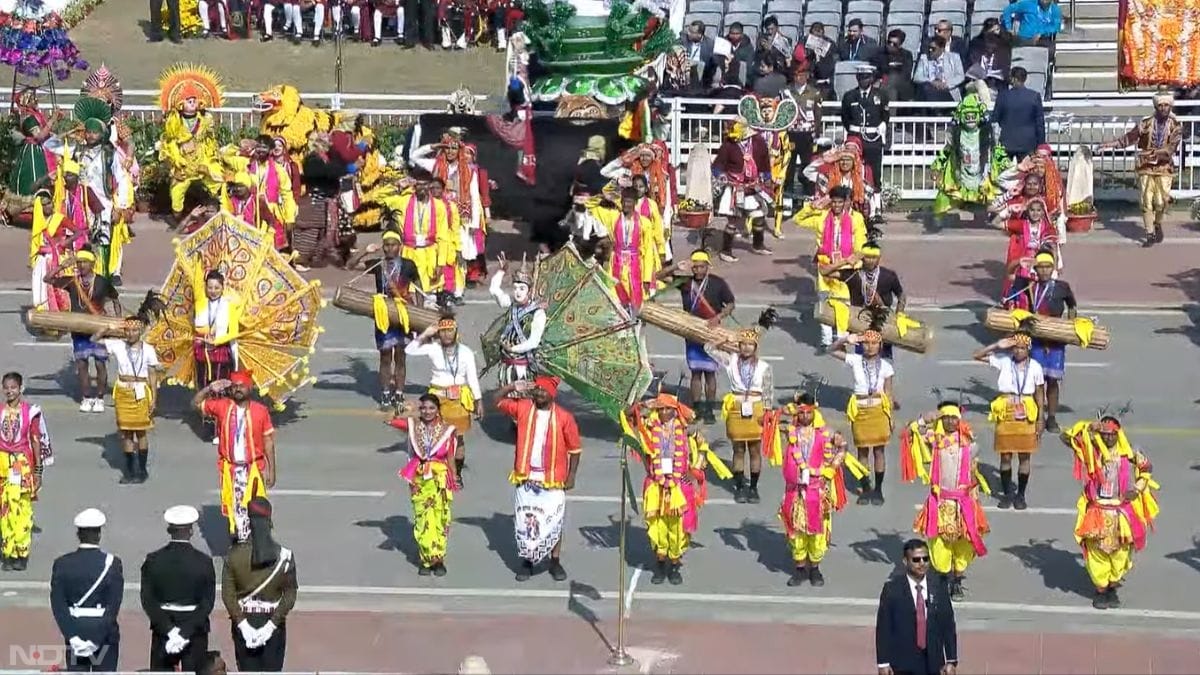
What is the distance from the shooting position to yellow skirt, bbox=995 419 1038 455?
70.6 ft

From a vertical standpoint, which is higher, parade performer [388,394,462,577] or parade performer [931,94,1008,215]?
parade performer [931,94,1008,215]

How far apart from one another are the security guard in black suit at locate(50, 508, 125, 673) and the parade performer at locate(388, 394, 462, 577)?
354 centimetres

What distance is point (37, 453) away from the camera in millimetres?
20453

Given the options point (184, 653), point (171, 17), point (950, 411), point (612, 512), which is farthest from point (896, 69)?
point (184, 653)

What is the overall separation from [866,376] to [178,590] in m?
7.52

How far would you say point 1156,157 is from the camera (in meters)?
29.2

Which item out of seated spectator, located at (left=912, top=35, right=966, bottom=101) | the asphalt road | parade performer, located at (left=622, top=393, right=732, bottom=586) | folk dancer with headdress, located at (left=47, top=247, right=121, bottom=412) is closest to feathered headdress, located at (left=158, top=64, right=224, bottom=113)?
the asphalt road

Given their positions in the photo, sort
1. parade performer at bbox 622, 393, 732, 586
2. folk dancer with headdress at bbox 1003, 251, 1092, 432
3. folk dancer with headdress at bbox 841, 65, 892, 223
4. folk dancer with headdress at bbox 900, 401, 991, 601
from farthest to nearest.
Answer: folk dancer with headdress at bbox 841, 65, 892, 223 → folk dancer with headdress at bbox 1003, 251, 1092, 432 → parade performer at bbox 622, 393, 732, 586 → folk dancer with headdress at bbox 900, 401, 991, 601

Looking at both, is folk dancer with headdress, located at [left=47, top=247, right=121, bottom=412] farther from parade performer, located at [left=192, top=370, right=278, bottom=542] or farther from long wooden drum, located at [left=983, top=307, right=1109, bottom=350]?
long wooden drum, located at [left=983, top=307, right=1109, bottom=350]

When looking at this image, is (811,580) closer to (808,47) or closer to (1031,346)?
(1031,346)

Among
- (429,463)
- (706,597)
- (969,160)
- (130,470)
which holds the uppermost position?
(969,160)

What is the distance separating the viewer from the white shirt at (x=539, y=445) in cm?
1986

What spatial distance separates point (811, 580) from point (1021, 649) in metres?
2.03

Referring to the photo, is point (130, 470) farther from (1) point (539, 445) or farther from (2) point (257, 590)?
(2) point (257, 590)
